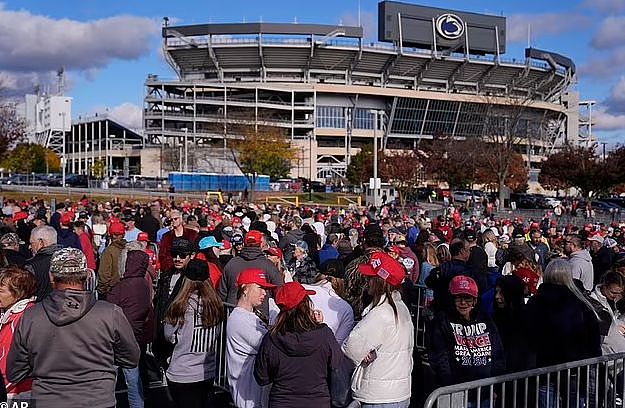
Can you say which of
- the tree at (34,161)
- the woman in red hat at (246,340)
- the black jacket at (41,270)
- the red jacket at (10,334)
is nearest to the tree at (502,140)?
the black jacket at (41,270)

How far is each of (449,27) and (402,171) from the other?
54440mm

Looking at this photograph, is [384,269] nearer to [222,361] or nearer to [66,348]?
[66,348]

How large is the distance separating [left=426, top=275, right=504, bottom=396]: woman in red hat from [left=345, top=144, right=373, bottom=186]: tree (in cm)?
6488

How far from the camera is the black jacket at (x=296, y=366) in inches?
187

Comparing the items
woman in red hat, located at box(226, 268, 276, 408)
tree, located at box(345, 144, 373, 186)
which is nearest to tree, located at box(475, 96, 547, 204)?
tree, located at box(345, 144, 373, 186)

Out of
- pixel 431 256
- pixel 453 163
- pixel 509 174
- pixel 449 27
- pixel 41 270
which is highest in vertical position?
pixel 449 27

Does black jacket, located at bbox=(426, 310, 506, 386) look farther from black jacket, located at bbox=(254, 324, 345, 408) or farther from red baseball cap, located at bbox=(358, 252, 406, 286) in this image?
black jacket, located at bbox=(254, 324, 345, 408)

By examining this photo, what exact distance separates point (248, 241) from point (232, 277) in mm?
484

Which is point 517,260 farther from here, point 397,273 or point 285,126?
point 285,126

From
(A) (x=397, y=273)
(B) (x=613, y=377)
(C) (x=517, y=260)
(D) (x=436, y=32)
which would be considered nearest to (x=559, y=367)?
(B) (x=613, y=377)

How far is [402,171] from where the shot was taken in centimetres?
5722

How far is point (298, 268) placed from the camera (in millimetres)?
9242

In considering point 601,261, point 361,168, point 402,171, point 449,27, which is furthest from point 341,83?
point 601,261

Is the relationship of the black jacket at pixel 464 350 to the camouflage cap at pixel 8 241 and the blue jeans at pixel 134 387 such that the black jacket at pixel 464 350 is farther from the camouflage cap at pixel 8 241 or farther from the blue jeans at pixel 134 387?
the camouflage cap at pixel 8 241
